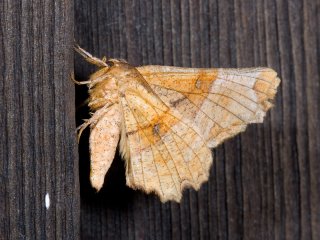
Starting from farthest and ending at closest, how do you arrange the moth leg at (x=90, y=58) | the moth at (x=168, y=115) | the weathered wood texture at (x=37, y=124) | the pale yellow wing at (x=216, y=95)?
the pale yellow wing at (x=216, y=95), the moth at (x=168, y=115), the moth leg at (x=90, y=58), the weathered wood texture at (x=37, y=124)

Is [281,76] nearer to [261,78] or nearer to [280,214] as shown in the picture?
[261,78]

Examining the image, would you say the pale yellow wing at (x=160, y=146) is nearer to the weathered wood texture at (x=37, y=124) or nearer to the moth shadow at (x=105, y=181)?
the moth shadow at (x=105, y=181)

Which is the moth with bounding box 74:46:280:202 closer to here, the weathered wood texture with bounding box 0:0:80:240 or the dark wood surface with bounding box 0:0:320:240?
the dark wood surface with bounding box 0:0:320:240

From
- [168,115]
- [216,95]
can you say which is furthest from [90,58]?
[216,95]

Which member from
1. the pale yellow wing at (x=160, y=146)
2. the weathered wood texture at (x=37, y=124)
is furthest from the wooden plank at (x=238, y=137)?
the weathered wood texture at (x=37, y=124)

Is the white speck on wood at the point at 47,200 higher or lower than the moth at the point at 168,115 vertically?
lower

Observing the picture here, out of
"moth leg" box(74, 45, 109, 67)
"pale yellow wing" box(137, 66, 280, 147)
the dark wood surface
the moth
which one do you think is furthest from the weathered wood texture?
"pale yellow wing" box(137, 66, 280, 147)

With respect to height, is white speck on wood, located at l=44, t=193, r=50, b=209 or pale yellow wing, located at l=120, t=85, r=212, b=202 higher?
pale yellow wing, located at l=120, t=85, r=212, b=202

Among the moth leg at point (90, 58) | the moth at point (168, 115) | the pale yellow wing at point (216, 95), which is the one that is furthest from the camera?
the pale yellow wing at point (216, 95)
